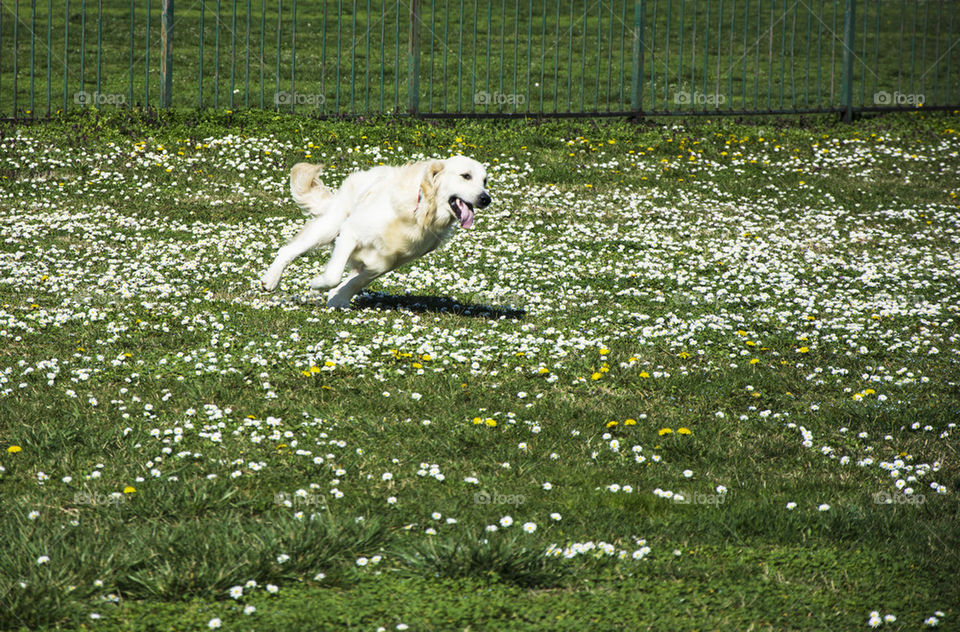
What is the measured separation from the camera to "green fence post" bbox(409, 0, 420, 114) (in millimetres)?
16781

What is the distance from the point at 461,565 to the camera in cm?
442

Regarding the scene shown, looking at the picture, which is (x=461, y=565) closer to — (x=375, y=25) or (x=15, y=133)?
(x=15, y=133)

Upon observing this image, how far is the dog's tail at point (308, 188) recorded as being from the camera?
32.2 feet

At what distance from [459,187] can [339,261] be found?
1.33 meters

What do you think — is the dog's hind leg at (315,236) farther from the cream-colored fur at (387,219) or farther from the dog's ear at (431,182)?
the dog's ear at (431,182)

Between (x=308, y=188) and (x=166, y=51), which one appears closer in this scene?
(x=308, y=188)

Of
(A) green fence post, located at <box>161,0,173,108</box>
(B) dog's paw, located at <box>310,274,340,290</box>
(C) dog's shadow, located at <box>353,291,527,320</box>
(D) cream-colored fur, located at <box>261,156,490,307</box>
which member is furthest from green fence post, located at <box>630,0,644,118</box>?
(B) dog's paw, located at <box>310,274,340,290</box>

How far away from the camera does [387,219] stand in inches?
347

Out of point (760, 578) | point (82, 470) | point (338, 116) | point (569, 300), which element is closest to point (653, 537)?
point (760, 578)
